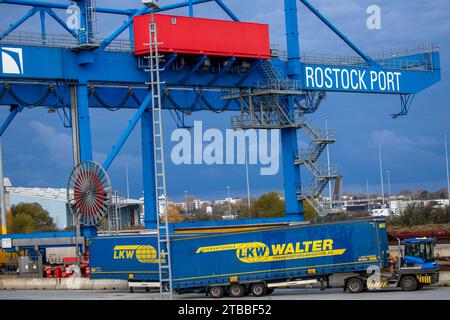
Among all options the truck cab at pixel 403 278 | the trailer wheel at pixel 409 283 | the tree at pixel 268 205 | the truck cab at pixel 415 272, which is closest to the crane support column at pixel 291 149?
the truck cab at pixel 415 272

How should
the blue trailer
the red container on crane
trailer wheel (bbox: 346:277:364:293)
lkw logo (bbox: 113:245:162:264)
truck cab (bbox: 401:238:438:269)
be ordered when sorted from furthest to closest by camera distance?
the red container on crane
lkw logo (bbox: 113:245:162:264)
truck cab (bbox: 401:238:438:269)
the blue trailer
trailer wheel (bbox: 346:277:364:293)

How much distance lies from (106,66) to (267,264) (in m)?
14.5

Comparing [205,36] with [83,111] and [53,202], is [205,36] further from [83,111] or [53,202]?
[53,202]

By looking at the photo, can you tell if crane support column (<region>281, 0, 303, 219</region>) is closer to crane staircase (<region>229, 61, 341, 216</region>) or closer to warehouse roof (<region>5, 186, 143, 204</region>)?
crane staircase (<region>229, 61, 341, 216</region>)

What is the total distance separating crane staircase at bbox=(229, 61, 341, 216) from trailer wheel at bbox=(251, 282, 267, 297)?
640 inches

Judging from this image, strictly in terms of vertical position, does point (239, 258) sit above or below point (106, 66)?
below

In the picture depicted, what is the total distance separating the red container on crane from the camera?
142ft

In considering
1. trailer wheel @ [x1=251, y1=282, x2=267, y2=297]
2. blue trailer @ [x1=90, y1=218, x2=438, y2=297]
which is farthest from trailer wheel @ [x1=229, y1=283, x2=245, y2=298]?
trailer wheel @ [x1=251, y1=282, x2=267, y2=297]

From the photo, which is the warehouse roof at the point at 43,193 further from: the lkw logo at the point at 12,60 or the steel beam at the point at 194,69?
the lkw logo at the point at 12,60

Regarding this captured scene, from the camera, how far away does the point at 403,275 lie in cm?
3297

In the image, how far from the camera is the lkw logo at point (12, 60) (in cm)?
3962

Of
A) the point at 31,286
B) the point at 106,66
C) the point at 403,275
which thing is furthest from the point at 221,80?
the point at 403,275
